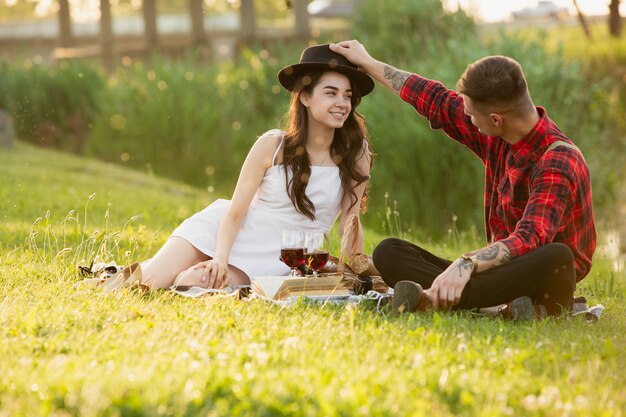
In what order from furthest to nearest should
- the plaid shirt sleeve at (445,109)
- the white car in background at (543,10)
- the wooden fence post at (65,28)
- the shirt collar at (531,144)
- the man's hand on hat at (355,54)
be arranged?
1. the white car in background at (543,10)
2. the wooden fence post at (65,28)
3. the man's hand on hat at (355,54)
4. the plaid shirt sleeve at (445,109)
5. the shirt collar at (531,144)

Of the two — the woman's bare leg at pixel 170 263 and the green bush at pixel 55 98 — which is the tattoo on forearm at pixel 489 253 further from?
the green bush at pixel 55 98

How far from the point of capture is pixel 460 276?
4.84 metres

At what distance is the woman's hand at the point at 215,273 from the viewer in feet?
18.9

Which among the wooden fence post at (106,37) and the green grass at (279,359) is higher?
the wooden fence post at (106,37)

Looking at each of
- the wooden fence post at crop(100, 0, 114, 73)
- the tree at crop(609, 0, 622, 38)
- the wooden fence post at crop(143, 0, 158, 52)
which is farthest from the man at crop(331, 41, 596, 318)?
the wooden fence post at crop(100, 0, 114, 73)

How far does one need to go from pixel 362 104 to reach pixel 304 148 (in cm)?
634

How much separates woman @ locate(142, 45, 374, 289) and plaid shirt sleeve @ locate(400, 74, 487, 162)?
0.29 meters

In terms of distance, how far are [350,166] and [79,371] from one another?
9.17 ft

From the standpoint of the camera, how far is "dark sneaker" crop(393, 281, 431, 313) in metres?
5.00

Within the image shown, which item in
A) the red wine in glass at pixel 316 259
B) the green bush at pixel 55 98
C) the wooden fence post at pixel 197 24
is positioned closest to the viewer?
the red wine in glass at pixel 316 259

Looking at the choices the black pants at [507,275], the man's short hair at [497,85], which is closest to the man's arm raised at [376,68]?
the man's short hair at [497,85]

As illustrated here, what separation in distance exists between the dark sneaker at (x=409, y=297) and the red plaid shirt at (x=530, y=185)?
48 centimetres

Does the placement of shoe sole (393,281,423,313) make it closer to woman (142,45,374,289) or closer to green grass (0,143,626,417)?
green grass (0,143,626,417)

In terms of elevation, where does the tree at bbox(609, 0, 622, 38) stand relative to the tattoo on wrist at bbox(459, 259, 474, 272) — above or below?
above
